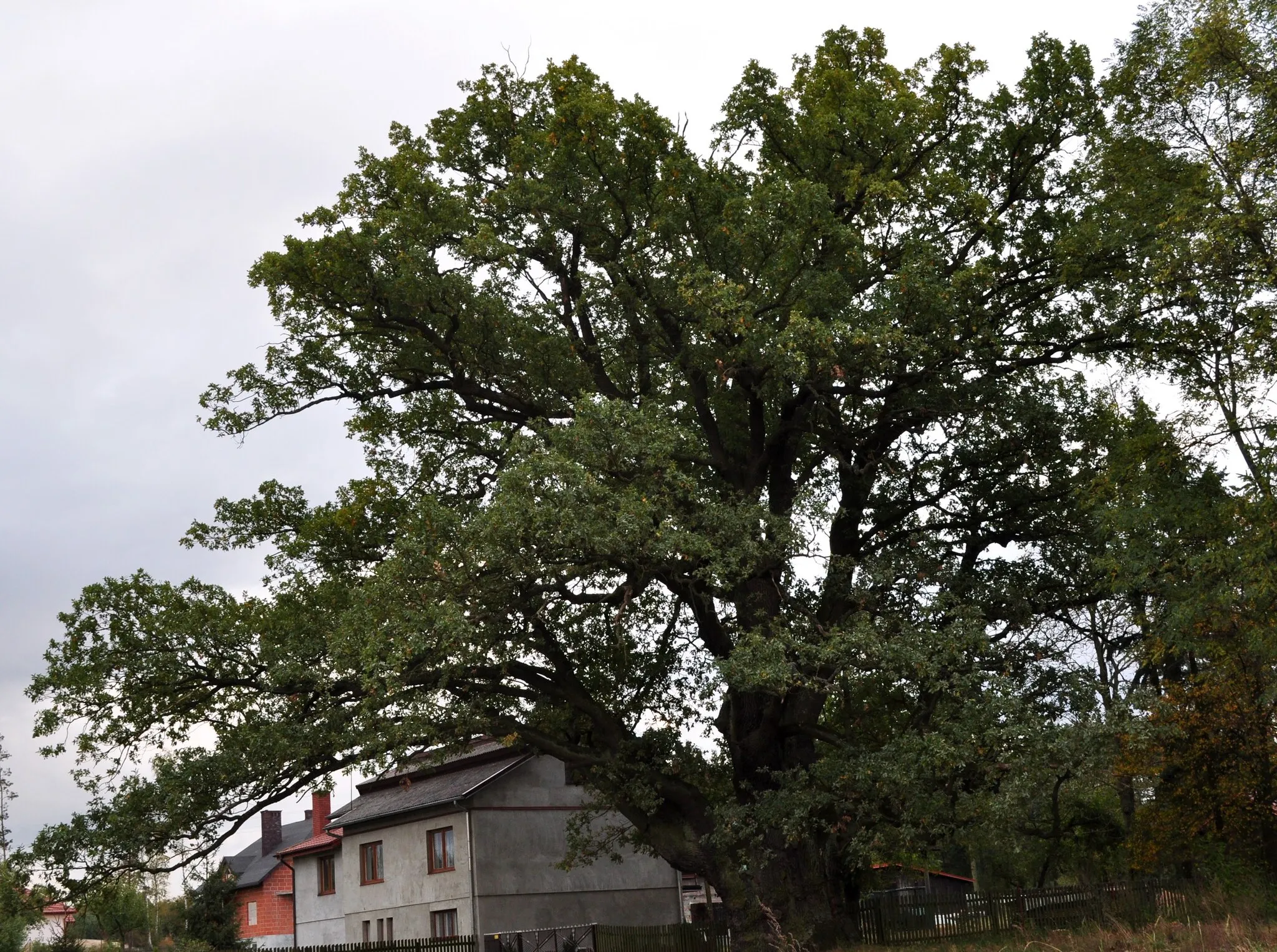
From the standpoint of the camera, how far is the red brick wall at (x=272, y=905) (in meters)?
52.7

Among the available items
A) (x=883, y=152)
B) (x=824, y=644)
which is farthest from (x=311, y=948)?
(x=883, y=152)

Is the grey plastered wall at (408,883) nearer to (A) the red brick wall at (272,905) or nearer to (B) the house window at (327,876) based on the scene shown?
(B) the house window at (327,876)

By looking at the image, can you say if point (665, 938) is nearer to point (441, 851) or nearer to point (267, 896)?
Answer: point (441, 851)

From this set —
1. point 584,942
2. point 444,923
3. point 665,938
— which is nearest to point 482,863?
point 444,923

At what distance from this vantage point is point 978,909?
81.3 feet

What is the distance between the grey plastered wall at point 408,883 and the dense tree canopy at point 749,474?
12917mm

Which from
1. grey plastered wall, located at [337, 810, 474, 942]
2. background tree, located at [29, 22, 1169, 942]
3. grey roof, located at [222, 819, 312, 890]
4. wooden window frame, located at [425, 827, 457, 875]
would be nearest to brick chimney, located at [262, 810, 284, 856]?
grey roof, located at [222, 819, 312, 890]

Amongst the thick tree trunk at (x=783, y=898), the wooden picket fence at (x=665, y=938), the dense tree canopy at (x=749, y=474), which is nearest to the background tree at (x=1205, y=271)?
the dense tree canopy at (x=749, y=474)

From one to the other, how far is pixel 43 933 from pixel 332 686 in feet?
145

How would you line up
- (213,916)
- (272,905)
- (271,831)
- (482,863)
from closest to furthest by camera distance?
(482,863)
(213,916)
(272,905)
(271,831)

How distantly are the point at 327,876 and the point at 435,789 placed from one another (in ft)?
34.7

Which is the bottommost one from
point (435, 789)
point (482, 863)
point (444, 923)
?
point (444, 923)

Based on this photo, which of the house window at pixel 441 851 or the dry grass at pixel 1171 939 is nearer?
the dry grass at pixel 1171 939

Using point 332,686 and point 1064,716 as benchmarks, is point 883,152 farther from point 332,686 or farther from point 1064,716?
point 332,686
